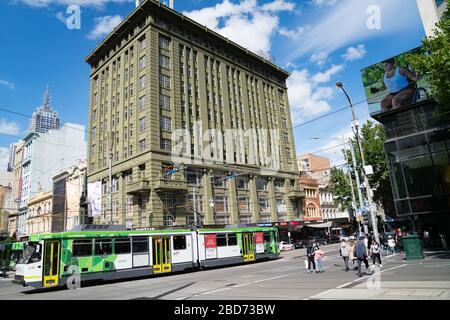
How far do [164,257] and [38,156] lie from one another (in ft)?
266

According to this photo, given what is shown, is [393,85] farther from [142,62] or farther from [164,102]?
[142,62]

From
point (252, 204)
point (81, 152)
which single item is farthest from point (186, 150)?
point (81, 152)

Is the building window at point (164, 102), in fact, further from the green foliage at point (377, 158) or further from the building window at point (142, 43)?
the green foliage at point (377, 158)

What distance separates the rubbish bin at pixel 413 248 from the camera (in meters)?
20.2

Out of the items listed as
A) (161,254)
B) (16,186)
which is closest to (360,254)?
(161,254)

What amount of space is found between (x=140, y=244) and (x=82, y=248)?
3.79m

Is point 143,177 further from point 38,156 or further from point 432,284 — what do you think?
point 38,156

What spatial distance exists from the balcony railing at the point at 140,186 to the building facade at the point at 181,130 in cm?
12

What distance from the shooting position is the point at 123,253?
20984 mm

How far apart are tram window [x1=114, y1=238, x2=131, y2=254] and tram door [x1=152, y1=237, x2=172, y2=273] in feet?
5.83

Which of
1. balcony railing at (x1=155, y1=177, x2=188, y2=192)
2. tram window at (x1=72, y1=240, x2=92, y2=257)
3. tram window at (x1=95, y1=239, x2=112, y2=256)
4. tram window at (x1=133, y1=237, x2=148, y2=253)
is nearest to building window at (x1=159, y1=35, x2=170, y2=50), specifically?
balcony railing at (x1=155, y1=177, x2=188, y2=192)

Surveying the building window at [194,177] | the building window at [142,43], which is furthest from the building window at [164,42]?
the building window at [194,177]

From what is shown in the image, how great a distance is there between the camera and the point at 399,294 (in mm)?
9812

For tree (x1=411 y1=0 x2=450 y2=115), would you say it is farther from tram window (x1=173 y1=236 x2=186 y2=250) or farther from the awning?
the awning
